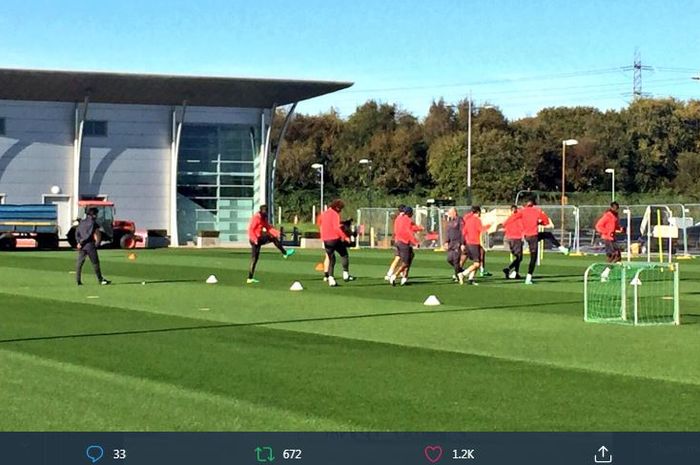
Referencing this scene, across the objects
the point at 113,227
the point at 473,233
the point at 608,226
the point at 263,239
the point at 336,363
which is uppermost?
the point at 608,226

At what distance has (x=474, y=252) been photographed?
27.0 meters

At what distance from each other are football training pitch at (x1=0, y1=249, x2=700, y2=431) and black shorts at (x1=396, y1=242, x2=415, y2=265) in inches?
82.0

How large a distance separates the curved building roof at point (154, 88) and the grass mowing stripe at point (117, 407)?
167 feet

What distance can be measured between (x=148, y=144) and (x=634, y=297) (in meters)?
50.3

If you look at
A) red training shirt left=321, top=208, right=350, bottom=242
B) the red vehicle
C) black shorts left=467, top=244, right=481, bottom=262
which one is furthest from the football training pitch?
the red vehicle

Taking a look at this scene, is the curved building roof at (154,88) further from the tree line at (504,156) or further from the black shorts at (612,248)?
the black shorts at (612,248)

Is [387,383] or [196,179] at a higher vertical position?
[196,179]

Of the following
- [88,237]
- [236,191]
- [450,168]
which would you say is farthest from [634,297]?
[450,168]

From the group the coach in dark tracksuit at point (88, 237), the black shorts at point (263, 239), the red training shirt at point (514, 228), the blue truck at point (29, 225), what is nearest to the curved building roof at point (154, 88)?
the blue truck at point (29, 225)

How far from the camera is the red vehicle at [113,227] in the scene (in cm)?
5878

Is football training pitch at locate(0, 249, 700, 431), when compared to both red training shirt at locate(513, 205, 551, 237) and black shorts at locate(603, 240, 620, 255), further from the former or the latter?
black shorts at locate(603, 240, 620, 255)

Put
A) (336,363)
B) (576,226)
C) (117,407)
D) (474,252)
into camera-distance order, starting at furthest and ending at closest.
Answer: (576,226)
(474,252)
(336,363)
(117,407)

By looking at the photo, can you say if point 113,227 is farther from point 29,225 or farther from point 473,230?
point 473,230

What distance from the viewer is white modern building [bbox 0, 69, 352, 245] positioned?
205ft
